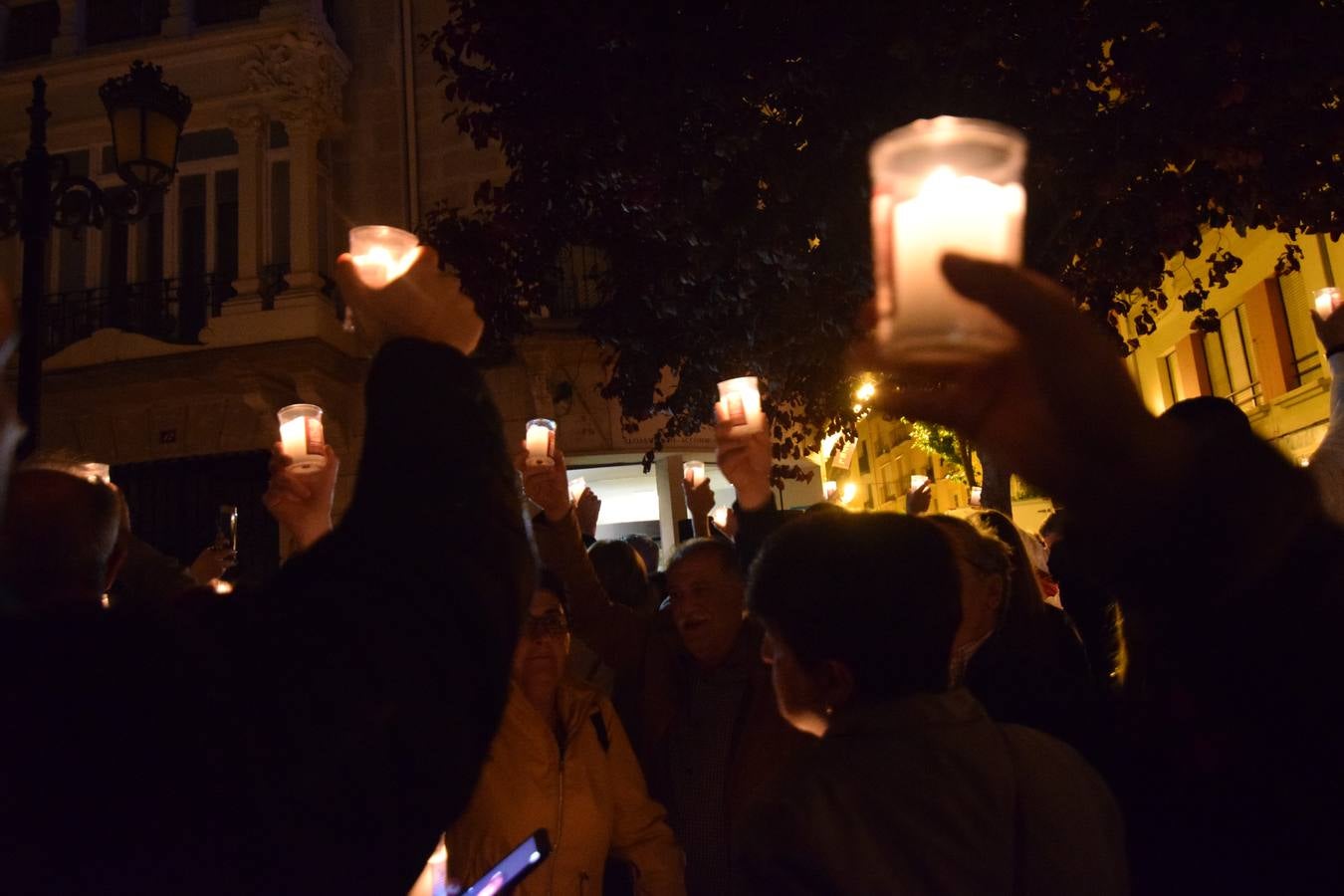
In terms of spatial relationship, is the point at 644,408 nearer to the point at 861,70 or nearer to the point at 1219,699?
the point at 861,70

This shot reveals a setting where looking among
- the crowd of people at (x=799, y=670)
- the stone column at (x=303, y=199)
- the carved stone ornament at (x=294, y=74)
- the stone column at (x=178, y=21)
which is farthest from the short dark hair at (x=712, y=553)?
the stone column at (x=178, y=21)

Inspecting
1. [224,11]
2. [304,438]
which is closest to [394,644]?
[304,438]

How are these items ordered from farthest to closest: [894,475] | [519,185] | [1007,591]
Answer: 1. [894,475]
2. [519,185]
3. [1007,591]

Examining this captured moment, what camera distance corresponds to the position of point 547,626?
3277mm

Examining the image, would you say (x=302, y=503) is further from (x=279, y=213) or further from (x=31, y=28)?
(x=31, y=28)

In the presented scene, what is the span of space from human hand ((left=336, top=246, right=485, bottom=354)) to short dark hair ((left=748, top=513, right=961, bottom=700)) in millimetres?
799

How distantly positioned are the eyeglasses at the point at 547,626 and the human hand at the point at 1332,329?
250cm

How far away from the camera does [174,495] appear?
1298 cm

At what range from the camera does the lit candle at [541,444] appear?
12.4 feet

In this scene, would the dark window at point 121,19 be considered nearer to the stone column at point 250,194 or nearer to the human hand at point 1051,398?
the stone column at point 250,194

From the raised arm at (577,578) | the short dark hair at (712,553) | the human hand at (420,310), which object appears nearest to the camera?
the human hand at (420,310)

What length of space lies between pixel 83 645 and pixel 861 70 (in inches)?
222

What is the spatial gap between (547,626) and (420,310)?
2045 millimetres

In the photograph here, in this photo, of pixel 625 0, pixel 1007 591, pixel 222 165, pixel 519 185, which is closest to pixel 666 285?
pixel 519 185
